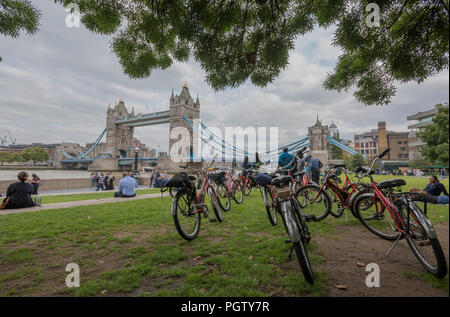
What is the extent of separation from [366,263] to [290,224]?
1.07 m

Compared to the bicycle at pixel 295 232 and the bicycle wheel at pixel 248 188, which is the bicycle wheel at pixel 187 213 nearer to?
the bicycle at pixel 295 232

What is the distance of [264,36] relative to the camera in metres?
3.10

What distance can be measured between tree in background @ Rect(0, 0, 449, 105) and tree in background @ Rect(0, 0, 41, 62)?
0.04ft

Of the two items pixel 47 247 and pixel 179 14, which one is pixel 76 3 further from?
pixel 47 247

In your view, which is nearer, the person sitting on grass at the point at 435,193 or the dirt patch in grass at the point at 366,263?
the dirt patch in grass at the point at 366,263

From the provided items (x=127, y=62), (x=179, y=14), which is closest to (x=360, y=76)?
(x=179, y=14)

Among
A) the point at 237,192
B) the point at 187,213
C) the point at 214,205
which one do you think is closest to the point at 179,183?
the point at 187,213

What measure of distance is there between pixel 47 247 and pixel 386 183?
4.78 metres

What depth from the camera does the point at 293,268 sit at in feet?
7.52

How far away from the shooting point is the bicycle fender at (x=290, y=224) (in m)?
2.07

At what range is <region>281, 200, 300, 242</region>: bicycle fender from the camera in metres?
2.07

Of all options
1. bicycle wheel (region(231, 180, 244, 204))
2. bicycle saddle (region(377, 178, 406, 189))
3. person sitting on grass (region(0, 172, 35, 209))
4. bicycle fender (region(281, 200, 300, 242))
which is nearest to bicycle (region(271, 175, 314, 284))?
bicycle fender (region(281, 200, 300, 242))

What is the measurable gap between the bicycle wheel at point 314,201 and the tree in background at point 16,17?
4.71 metres

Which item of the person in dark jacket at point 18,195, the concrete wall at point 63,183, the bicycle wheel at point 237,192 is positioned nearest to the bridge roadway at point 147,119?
the concrete wall at point 63,183
